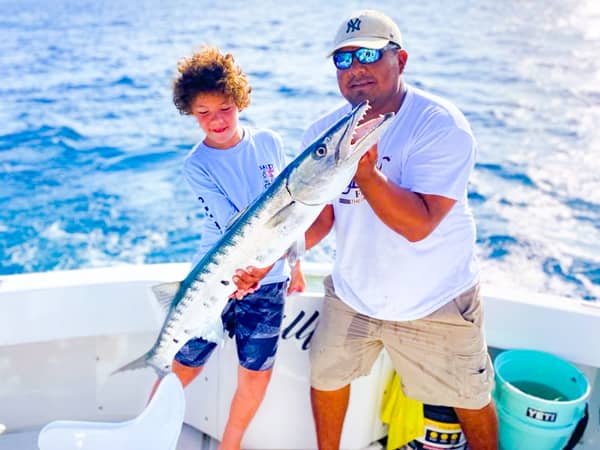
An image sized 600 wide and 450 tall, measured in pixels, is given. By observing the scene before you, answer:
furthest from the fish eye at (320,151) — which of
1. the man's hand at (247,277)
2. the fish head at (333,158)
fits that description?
the man's hand at (247,277)

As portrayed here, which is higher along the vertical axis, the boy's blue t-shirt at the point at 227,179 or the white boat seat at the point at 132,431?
the boy's blue t-shirt at the point at 227,179

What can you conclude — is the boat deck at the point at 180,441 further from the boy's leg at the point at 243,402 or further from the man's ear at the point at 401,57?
the man's ear at the point at 401,57

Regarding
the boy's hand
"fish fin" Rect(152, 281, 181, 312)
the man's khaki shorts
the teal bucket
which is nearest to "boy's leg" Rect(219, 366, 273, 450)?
the man's khaki shorts

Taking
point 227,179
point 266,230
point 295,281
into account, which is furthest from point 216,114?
point 295,281

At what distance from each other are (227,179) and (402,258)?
74 cm

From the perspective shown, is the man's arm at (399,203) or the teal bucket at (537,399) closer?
the man's arm at (399,203)

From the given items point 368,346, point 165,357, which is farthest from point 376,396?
point 165,357

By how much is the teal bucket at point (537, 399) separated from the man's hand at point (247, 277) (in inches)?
47.4

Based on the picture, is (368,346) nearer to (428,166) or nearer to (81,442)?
(428,166)

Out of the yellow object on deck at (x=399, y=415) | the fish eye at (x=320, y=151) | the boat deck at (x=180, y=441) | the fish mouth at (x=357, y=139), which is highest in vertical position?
the fish mouth at (x=357, y=139)

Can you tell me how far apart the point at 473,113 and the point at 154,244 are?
6.53 m

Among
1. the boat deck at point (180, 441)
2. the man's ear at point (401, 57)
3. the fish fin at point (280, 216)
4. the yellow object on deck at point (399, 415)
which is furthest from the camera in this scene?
the boat deck at point (180, 441)

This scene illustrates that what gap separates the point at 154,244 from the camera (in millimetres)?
6234

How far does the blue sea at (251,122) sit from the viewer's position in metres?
6.07
